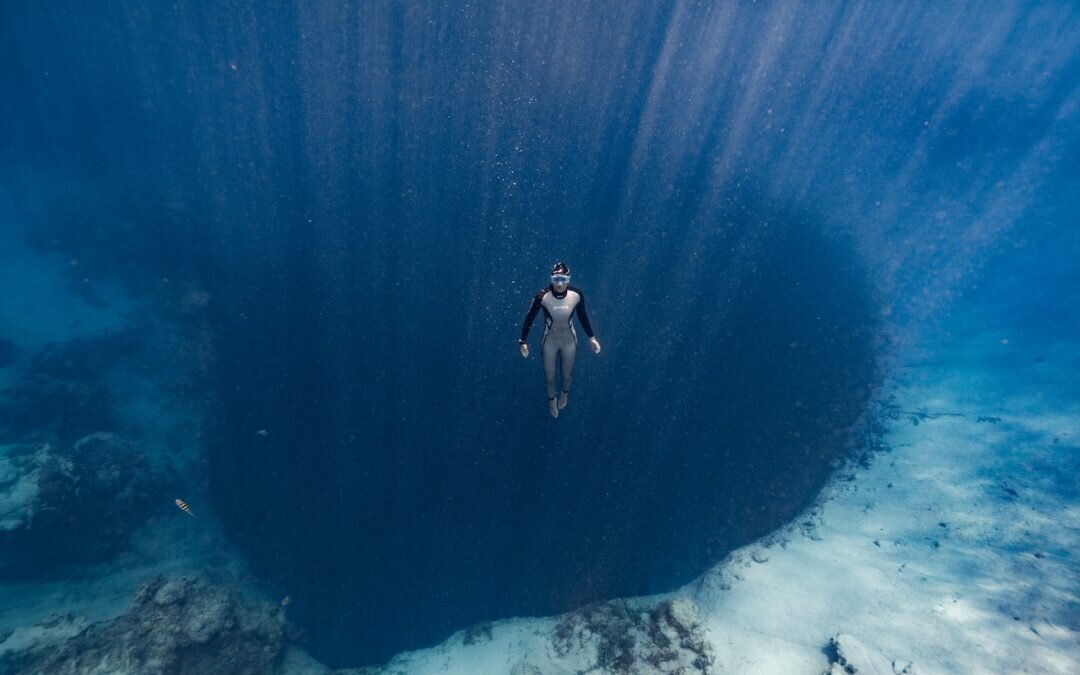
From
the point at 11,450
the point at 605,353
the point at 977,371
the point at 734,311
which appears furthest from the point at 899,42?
the point at 11,450

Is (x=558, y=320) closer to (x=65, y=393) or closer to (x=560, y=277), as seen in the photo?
(x=560, y=277)

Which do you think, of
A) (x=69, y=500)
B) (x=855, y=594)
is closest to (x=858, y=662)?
(x=855, y=594)

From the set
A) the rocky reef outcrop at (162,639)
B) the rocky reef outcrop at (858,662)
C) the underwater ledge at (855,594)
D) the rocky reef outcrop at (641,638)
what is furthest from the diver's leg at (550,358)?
the rocky reef outcrop at (162,639)

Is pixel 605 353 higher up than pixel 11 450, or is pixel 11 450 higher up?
pixel 605 353

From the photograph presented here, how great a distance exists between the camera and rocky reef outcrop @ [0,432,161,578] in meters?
9.91

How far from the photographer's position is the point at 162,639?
820 centimetres

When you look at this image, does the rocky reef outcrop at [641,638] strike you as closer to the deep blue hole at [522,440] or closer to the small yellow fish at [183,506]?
the deep blue hole at [522,440]

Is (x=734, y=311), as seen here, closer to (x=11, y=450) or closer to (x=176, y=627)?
(x=176, y=627)

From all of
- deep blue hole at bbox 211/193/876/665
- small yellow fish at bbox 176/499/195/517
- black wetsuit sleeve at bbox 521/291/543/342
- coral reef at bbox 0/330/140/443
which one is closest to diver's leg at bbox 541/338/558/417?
black wetsuit sleeve at bbox 521/291/543/342

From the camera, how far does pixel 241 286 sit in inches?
538

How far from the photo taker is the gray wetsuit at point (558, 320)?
510cm

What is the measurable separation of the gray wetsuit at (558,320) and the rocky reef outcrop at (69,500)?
1305 cm

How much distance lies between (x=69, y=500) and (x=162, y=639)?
535 cm

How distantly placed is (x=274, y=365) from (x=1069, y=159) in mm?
30104
